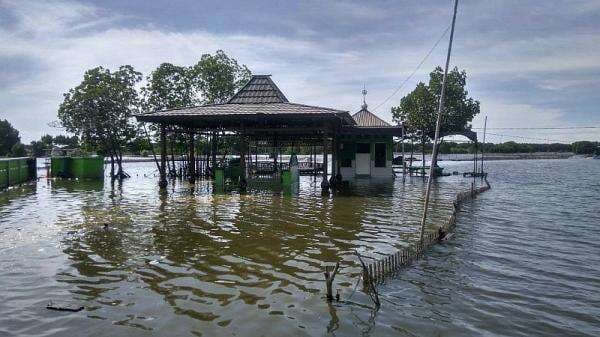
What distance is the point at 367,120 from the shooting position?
35.1 meters

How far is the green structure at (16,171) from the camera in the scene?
2820 cm

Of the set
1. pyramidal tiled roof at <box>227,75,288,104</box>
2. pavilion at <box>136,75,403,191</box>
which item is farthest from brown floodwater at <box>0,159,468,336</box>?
pyramidal tiled roof at <box>227,75,288,104</box>

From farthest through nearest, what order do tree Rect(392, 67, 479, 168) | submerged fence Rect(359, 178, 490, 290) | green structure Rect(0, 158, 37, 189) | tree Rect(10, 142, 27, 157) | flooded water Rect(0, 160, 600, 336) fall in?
tree Rect(10, 142, 27, 157), tree Rect(392, 67, 479, 168), green structure Rect(0, 158, 37, 189), submerged fence Rect(359, 178, 490, 290), flooded water Rect(0, 160, 600, 336)

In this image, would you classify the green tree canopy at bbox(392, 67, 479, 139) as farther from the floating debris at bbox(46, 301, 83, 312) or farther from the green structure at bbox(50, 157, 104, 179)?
the floating debris at bbox(46, 301, 83, 312)

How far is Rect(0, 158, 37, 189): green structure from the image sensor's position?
28.2 metres

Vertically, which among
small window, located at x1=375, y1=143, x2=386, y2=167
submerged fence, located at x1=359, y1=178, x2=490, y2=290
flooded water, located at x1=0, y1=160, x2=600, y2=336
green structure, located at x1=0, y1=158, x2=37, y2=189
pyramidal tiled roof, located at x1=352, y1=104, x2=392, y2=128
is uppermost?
pyramidal tiled roof, located at x1=352, y1=104, x2=392, y2=128

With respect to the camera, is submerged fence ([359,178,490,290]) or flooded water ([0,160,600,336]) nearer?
flooded water ([0,160,600,336])

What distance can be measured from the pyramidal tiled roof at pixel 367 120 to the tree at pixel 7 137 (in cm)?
7467

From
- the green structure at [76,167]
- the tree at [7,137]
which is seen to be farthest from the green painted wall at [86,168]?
the tree at [7,137]

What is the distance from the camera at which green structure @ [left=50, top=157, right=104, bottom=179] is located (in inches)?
1453

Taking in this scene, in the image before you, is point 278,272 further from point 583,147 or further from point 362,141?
point 583,147

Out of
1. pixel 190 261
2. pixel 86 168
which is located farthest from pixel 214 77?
pixel 190 261

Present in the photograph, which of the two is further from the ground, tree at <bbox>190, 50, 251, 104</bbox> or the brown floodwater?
tree at <bbox>190, 50, 251, 104</bbox>

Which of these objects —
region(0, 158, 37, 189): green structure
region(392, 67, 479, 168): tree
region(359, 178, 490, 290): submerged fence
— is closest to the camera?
region(359, 178, 490, 290): submerged fence
